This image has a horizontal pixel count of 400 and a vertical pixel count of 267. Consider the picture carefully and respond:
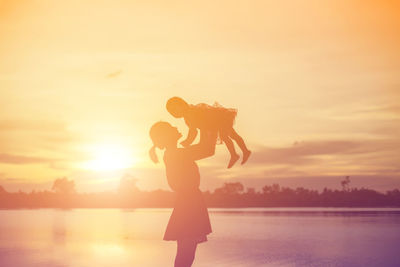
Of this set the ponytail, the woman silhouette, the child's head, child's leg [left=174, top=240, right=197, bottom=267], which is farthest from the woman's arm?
child's leg [left=174, top=240, right=197, bottom=267]

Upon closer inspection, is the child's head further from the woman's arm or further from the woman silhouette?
the woman's arm

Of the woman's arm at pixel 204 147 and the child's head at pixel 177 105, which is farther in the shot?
the child's head at pixel 177 105

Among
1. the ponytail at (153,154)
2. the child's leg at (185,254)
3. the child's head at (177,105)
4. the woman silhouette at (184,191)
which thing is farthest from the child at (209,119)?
the child's leg at (185,254)

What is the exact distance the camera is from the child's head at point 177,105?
274 inches

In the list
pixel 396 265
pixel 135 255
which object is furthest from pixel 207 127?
pixel 135 255

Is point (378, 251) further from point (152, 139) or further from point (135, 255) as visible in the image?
point (152, 139)

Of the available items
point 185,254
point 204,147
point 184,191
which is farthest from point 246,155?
point 185,254

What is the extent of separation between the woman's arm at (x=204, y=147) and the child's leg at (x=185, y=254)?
3.47 ft

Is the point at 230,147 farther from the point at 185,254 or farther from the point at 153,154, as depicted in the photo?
the point at 185,254

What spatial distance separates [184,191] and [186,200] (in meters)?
0.12

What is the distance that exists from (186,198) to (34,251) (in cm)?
1251

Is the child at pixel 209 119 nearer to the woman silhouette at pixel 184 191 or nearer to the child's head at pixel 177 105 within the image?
the child's head at pixel 177 105

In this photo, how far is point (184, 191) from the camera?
7055 mm

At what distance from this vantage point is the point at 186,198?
23.1ft
